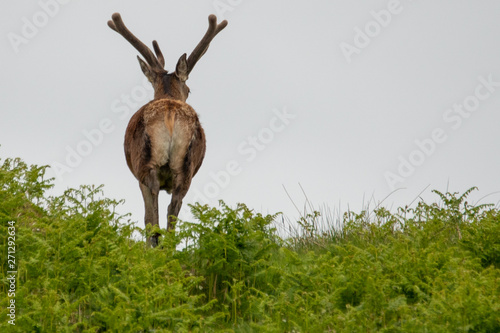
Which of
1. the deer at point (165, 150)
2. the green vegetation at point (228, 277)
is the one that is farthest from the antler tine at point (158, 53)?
the green vegetation at point (228, 277)

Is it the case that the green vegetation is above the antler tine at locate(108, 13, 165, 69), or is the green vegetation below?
below

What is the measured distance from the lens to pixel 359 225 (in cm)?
775

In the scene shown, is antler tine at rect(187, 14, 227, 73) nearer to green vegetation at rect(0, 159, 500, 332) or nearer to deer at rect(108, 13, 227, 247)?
deer at rect(108, 13, 227, 247)

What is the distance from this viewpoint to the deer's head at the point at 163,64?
36.4 ft

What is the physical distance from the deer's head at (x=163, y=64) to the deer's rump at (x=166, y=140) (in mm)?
1569

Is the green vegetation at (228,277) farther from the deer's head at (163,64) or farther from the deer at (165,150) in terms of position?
the deer's head at (163,64)

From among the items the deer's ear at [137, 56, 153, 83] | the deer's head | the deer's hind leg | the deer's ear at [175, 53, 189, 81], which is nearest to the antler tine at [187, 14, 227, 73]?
the deer's head

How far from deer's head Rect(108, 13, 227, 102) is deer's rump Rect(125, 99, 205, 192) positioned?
1.57 metres

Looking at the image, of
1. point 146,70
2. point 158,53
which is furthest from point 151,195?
point 158,53

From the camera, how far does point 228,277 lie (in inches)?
247

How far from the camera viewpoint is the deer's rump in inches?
363

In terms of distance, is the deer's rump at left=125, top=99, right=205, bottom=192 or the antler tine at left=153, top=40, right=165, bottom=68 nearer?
the deer's rump at left=125, top=99, right=205, bottom=192

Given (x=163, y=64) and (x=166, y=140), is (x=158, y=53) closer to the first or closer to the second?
(x=163, y=64)

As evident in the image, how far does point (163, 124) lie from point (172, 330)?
4692 millimetres
